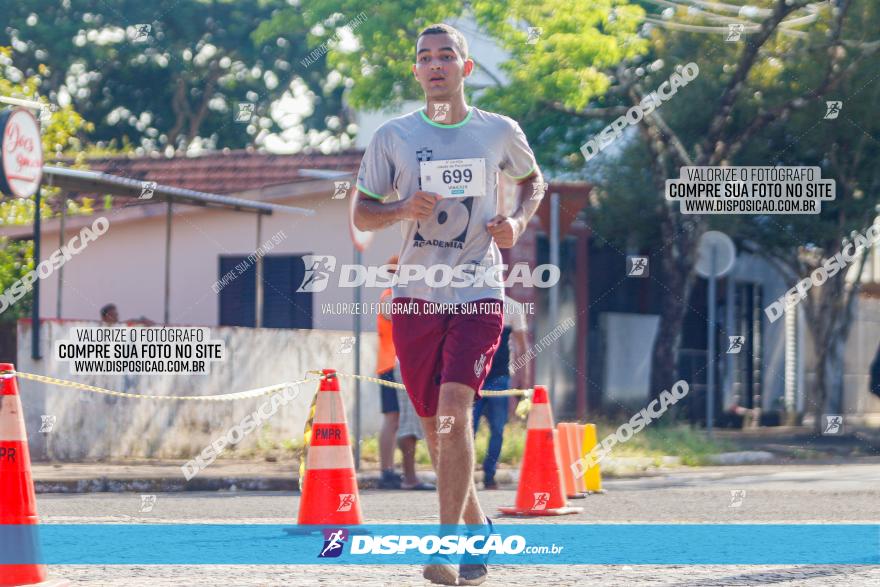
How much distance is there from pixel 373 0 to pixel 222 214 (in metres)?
4.35

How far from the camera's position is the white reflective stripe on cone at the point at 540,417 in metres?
9.50

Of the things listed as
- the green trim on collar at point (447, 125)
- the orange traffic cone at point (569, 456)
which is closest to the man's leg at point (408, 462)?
the orange traffic cone at point (569, 456)

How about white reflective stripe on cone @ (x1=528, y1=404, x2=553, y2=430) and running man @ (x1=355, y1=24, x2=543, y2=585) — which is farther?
white reflective stripe on cone @ (x1=528, y1=404, x2=553, y2=430)

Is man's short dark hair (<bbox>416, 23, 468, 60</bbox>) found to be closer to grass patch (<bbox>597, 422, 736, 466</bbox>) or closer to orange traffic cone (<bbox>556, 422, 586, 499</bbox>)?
orange traffic cone (<bbox>556, 422, 586, 499</bbox>)

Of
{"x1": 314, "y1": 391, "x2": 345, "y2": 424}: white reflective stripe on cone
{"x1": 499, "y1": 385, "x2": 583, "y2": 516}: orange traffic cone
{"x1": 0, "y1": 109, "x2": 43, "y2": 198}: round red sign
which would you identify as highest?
{"x1": 0, "y1": 109, "x2": 43, "y2": 198}: round red sign

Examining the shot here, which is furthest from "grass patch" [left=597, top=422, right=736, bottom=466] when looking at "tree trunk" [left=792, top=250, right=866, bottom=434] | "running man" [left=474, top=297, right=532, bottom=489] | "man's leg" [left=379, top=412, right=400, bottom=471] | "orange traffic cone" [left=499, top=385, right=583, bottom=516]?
"orange traffic cone" [left=499, top=385, right=583, bottom=516]

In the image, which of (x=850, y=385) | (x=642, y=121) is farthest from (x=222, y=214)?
(x=850, y=385)

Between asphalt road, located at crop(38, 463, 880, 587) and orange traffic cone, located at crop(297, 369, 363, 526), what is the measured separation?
1088mm

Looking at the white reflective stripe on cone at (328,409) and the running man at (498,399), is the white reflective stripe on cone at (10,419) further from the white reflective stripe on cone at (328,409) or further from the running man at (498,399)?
the running man at (498,399)

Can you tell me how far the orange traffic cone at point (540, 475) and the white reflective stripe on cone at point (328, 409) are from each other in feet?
6.21

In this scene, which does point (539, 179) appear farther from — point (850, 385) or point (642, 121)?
point (850, 385)

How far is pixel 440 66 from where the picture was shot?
5.89 metres

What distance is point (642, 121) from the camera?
67.8ft

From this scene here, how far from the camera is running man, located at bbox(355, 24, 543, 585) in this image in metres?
5.72
